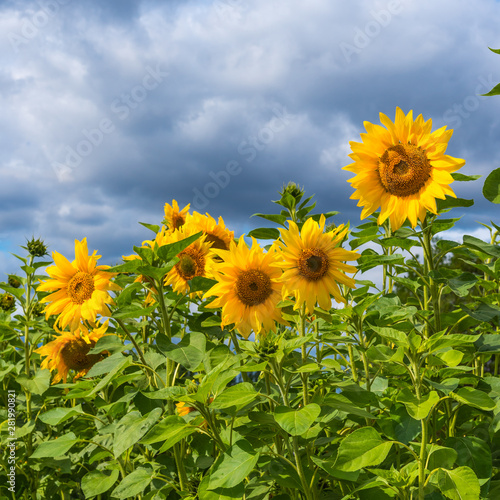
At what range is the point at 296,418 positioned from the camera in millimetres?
1562

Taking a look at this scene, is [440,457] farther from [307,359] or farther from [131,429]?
[131,429]

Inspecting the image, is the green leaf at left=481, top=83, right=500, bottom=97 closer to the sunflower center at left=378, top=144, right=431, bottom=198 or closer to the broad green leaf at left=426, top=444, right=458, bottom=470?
the sunflower center at left=378, top=144, right=431, bottom=198

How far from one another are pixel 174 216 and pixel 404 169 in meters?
1.56

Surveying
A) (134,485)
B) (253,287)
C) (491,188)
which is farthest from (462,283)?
(134,485)

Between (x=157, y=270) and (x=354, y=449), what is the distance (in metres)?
1.02

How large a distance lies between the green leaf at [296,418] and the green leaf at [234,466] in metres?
0.16

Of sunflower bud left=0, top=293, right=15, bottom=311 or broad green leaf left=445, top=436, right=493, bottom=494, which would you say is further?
sunflower bud left=0, top=293, right=15, bottom=311

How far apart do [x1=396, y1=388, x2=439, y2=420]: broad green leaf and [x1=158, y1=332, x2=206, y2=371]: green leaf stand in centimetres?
76

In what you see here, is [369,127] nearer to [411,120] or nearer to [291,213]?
[411,120]

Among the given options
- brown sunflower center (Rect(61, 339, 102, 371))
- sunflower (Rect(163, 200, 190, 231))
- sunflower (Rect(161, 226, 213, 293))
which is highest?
sunflower (Rect(163, 200, 190, 231))

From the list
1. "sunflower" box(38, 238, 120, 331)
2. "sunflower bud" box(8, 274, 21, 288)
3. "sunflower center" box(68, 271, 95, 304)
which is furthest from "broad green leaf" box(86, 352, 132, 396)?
"sunflower bud" box(8, 274, 21, 288)

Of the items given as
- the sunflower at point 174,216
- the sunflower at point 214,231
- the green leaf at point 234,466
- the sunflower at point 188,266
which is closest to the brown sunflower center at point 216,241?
the sunflower at point 214,231

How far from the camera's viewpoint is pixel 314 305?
215 centimetres

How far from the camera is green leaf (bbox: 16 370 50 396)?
3.28 metres
